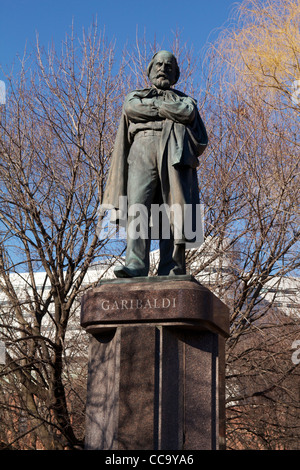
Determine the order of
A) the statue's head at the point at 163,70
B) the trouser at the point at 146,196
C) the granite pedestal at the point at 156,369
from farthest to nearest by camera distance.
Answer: the statue's head at the point at 163,70
the trouser at the point at 146,196
the granite pedestal at the point at 156,369

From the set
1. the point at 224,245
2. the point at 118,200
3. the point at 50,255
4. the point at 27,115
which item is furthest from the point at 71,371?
the point at 118,200

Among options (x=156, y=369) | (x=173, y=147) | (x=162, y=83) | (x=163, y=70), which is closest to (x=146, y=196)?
(x=173, y=147)

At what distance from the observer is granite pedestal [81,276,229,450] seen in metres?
5.62

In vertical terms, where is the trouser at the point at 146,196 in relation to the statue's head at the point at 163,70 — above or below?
below

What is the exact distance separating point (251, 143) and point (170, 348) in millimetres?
8448

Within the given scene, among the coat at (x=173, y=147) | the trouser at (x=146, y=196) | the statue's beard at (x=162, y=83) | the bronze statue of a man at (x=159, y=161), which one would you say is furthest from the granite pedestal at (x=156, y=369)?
the statue's beard at (x=162, y=83)

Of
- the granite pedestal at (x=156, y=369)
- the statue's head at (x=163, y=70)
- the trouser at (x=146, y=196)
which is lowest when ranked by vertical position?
the granite pedestal at (x=156, y=369)

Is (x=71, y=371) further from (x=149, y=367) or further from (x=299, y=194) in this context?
(x=149, y=367)

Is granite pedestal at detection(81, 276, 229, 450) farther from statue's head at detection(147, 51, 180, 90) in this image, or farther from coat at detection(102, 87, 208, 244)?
statue's head at detection(147, 51, 180, 90)

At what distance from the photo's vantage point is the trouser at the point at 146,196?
21.3 feet

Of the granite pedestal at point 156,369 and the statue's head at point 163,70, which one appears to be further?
the statue's head at point 163,70

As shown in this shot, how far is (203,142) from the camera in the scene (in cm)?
684

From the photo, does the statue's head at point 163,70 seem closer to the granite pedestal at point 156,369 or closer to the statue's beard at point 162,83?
the statue's beard at point 162,83

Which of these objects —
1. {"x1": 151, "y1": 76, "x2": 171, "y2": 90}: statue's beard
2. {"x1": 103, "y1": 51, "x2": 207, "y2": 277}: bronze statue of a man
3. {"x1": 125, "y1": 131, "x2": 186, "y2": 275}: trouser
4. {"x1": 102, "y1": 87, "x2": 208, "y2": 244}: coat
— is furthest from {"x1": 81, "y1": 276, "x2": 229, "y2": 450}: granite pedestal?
{"x1": 151, "y1": 76, "x2": 171, "y2": 90}: statue's beard
